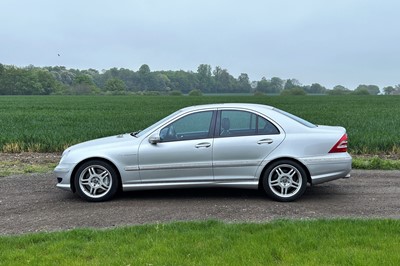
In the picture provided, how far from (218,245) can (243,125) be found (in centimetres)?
267

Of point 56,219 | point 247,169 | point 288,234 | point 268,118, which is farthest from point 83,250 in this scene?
point 268,118

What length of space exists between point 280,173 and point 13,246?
12.5ft

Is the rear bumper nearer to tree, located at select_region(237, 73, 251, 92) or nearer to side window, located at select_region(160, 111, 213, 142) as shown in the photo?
side window, located at select_region(160, 111, 213, 142)

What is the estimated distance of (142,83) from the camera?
463 ft

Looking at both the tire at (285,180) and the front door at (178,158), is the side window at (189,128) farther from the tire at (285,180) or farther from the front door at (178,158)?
the tire at (285,180)

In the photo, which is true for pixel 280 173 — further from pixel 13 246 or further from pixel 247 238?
pixel 13 246

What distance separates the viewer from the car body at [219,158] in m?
6.37

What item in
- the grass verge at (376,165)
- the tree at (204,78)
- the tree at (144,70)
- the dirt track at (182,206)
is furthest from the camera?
the tree at (144,70)

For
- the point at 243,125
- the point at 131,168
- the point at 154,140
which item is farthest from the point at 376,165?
the point at 131,168

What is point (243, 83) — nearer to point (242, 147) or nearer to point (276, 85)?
point (276, 85)

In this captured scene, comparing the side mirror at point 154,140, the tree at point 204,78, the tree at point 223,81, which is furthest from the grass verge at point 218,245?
the tree at point 204,78

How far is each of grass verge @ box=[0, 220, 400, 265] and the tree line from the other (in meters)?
106

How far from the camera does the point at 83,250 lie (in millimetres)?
4258

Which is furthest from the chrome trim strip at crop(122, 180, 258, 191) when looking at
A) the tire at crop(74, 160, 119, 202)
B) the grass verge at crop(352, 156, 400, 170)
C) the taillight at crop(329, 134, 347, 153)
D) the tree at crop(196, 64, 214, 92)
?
the tree at crop(196, 64, 214, 92)
